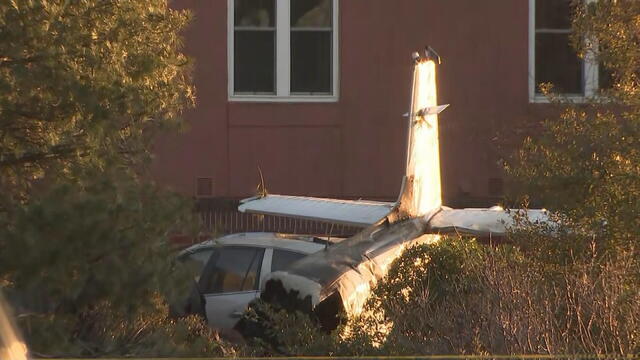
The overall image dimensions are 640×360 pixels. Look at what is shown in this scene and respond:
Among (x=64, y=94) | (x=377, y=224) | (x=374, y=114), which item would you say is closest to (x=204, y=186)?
(x=374, y=114)

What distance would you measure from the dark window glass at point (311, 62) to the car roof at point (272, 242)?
708cm

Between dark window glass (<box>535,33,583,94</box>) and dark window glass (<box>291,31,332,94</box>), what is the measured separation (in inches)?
150

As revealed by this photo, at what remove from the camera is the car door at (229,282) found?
1164cm

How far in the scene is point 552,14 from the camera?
19375 mm

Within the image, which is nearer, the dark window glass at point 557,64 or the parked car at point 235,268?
the parked car at point 235,268

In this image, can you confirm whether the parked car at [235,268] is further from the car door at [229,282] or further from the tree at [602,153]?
the tree at [602,153]

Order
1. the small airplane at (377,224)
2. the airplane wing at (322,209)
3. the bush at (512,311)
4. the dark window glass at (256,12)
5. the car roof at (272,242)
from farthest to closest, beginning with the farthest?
the dark window glass at (256,12) < the airplane wing at (322,209) < the car roof at (272,242) < the small airplane at (377,224) < the bush at (512,311)

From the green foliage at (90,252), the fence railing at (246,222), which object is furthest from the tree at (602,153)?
the fence railing at (246,222)

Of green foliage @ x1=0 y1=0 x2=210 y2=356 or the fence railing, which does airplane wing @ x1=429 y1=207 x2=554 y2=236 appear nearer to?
green foliage @ x1=0 y1=0 x2=210 y2=356

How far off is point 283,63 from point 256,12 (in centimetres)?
102

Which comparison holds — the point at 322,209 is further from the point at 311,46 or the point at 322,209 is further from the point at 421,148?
the point at 311,46

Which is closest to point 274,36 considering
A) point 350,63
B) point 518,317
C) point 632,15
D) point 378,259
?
point 350,63

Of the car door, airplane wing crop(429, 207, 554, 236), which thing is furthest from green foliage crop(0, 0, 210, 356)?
airplane wing crop(429, 207, 554, 236)

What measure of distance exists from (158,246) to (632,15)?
5012 millimetres
